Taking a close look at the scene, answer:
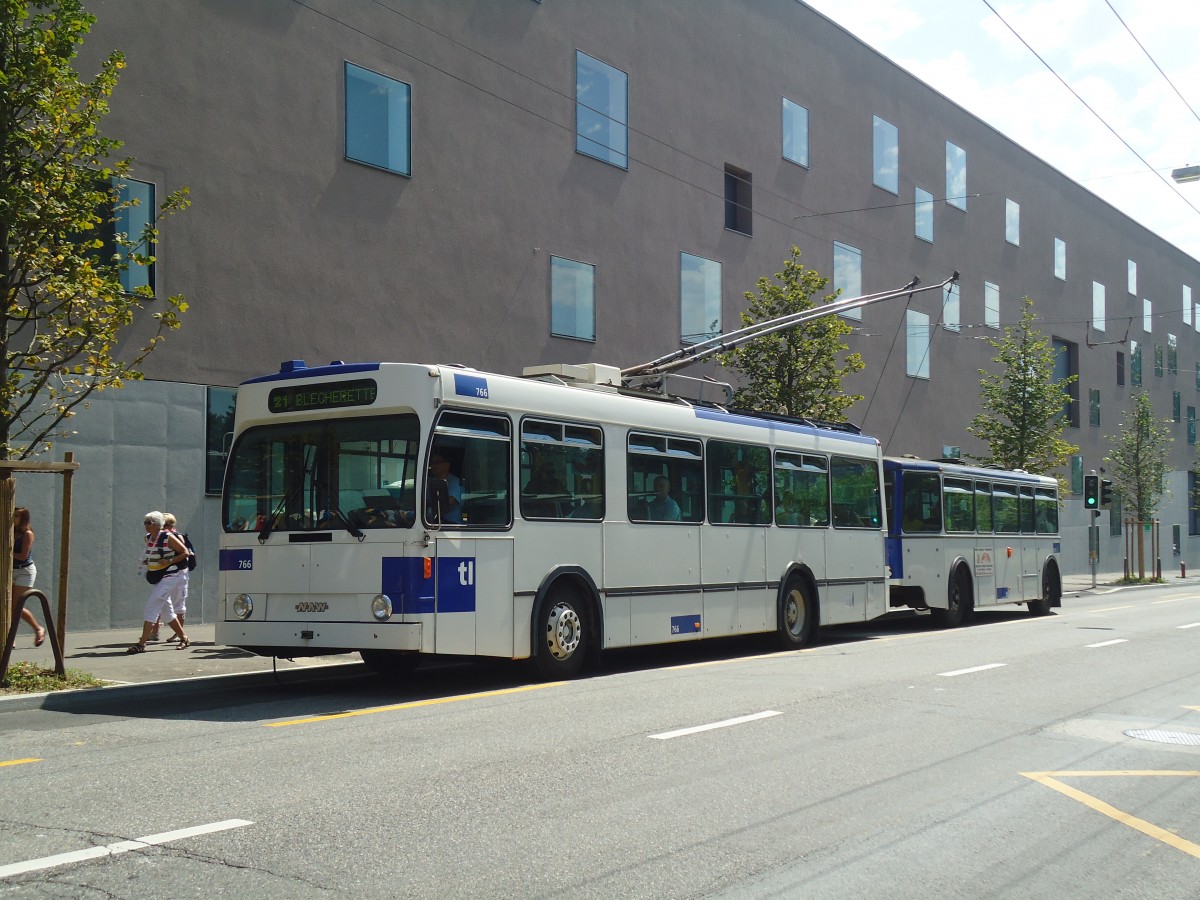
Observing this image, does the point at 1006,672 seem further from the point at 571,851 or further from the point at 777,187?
the point at 777,187

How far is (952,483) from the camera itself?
903 inches

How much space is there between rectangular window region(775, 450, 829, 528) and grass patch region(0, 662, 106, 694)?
8844 millimetres

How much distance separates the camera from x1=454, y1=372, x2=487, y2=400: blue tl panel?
11648mm

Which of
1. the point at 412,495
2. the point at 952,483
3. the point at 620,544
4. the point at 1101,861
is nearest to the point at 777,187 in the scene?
the point at 952,483

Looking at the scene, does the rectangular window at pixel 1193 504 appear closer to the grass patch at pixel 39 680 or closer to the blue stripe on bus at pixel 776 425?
the blue stripe on bus at pixel 776 425

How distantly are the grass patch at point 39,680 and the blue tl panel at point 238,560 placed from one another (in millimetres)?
1494

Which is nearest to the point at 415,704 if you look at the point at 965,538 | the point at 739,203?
the point at 965,538

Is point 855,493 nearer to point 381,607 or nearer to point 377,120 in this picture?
point 381,607

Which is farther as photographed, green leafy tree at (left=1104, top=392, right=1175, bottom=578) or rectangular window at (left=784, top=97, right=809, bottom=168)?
green leafy tree at (left=1104, top=392, right=1175, bottom=578)

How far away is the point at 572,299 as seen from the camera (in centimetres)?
2578

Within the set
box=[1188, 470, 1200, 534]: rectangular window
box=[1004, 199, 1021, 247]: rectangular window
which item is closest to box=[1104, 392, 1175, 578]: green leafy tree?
box=[1004, 199, 1021, 247]: rectangular window

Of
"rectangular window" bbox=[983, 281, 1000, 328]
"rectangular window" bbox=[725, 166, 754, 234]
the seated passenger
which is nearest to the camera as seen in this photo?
the seated passenger

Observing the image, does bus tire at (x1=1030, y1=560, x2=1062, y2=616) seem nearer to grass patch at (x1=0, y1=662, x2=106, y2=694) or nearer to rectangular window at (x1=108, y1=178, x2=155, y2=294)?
rectangular window at (x1=108, y1=178, x2=155, y2=294)

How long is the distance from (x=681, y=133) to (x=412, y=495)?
19.9 metres
